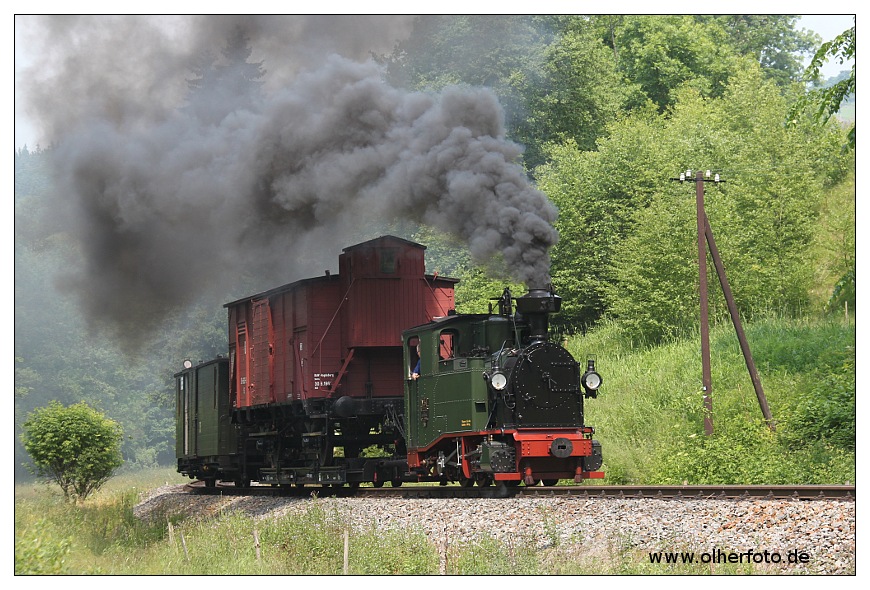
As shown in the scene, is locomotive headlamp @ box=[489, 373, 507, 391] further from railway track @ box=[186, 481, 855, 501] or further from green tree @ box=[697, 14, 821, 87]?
green tree @ box=[697, 14, 821, 87]

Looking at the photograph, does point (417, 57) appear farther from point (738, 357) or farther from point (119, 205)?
point (119, 205)

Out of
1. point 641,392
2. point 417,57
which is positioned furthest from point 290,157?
point 417,57

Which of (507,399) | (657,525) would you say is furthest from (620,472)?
(657,525)

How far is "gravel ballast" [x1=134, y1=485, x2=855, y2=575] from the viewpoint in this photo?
995 centimetres

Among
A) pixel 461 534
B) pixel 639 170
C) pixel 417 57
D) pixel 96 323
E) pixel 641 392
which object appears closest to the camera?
pixel 461 534

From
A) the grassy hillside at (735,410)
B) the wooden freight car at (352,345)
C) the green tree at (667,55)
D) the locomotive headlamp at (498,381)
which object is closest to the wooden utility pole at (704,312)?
the grassy hillside at (735,410)

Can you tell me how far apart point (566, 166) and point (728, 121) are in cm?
802

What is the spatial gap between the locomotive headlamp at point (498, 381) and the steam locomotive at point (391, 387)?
0.08ft

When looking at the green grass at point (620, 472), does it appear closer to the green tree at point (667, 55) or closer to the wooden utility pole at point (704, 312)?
the wooden utility pole at point (704, 312)

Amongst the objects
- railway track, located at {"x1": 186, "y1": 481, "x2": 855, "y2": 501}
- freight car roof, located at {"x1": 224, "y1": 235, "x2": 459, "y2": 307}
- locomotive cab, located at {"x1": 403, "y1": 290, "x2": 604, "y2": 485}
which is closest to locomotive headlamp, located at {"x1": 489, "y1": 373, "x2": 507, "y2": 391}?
locomotive cab, located at {"x1": 403, "y1": 290, "x2": 604, "y2": 485}

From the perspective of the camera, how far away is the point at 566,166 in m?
36.4

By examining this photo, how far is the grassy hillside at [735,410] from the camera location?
707 inches

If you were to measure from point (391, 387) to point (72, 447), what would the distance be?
11.2m

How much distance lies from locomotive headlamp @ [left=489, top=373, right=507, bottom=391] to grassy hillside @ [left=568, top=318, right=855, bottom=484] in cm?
587
